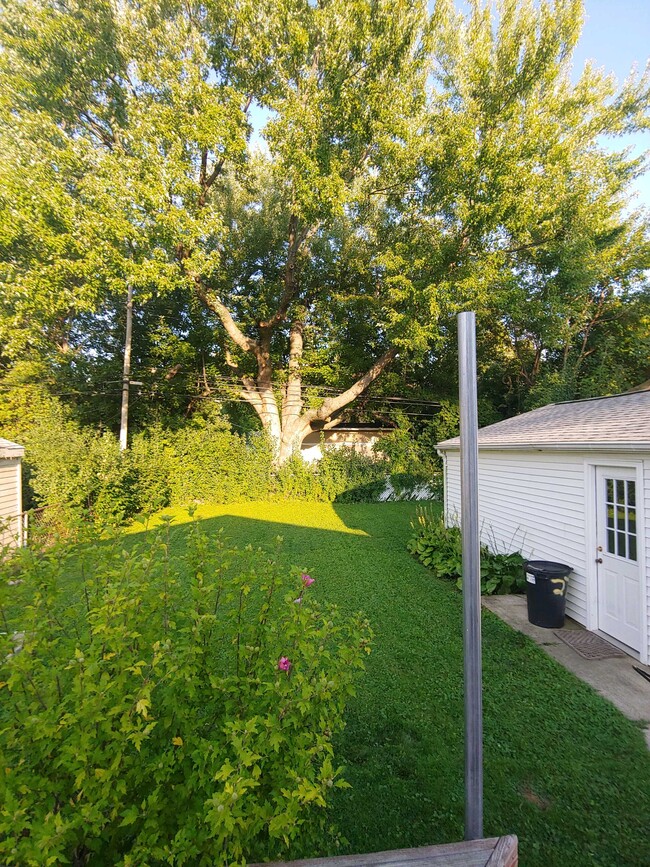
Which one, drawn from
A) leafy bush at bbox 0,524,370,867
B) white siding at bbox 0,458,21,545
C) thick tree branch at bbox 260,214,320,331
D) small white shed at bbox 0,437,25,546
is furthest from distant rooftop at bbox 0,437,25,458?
thick tree branch at bbox 260,214,320,331

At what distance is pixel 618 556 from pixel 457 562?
8.84ft

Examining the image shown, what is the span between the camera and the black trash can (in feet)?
16.3

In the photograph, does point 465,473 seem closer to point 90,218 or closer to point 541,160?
point 90,218

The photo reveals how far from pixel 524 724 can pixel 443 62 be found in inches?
708

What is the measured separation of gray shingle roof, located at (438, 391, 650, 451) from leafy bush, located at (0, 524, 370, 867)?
4286 mm

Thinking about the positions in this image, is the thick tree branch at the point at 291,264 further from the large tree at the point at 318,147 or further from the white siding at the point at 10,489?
the white siding at the point at 10,489

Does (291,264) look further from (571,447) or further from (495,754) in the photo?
(495,754)

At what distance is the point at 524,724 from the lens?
3229 millimetres

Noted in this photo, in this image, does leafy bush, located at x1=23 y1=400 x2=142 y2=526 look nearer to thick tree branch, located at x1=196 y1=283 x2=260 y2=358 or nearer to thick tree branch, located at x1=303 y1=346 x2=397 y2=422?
thick tree branch, located at x1=196 y1=283 x2=260 y2=358

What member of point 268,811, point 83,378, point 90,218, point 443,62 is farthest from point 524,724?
point 443,62

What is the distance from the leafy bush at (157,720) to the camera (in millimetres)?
1166

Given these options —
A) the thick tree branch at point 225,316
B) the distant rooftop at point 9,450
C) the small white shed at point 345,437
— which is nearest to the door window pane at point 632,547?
the distant rooftop at point 9,450

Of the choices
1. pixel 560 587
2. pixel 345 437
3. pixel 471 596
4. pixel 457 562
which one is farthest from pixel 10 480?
pixel 345 437

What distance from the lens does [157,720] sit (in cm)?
145
